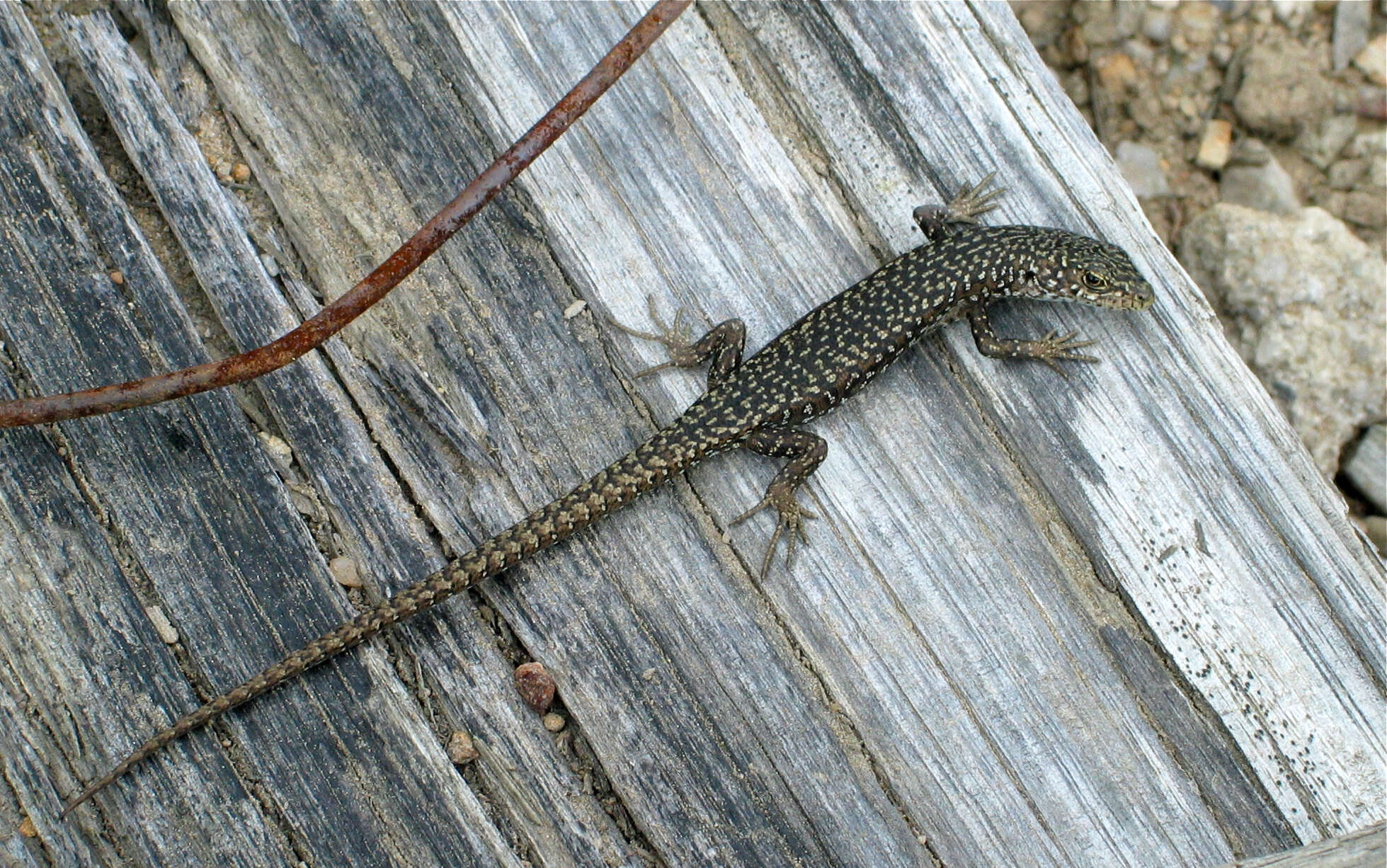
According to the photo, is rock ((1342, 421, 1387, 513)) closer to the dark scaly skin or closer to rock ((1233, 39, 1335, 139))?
rock ((1233, 39, 1335, 139))

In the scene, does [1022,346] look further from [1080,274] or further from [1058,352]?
[1080,274]

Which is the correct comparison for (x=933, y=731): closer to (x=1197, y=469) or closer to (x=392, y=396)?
(x=1197, y=469)

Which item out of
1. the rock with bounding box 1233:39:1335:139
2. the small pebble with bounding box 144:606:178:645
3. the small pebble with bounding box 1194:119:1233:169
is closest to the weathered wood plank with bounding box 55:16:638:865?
the small pebble with bounding box 144:606:178:645

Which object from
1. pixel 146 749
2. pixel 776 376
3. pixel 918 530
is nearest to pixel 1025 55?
pixel 776 376

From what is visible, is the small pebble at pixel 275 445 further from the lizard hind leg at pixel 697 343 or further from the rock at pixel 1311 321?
the rock at pixel 1311 321

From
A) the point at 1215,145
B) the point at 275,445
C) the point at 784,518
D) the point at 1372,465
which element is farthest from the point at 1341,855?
the point at 1215,145

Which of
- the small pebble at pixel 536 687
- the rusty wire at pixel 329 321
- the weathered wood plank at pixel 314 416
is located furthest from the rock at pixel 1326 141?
the weathered wood plank at pixel 314 416
